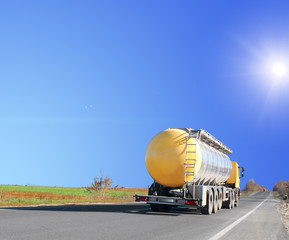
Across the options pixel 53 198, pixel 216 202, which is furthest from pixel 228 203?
pixel 53 198

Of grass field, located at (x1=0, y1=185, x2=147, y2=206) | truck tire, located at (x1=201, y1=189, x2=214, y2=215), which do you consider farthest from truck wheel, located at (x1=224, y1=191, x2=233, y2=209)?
grass field, located at (x1=0, y1=185, x2=147, y2=206)

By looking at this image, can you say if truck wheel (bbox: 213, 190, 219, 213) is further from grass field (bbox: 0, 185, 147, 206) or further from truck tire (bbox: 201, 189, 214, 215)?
grass field (bbox: 0, 185, 147, 206)

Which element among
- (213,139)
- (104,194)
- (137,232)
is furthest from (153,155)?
(104,194)

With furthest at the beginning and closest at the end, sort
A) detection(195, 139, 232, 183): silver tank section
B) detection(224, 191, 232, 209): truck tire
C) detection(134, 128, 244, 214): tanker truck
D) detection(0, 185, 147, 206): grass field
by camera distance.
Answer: detection(224, 191, 232, 209): truck tire, detection(0, 185, 147, 206): grass field, detection(195, 139, 232, 183): silver tank section, detection(134, 128, 244, 214): tanker truck

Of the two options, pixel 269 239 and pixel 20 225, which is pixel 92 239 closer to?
pixel 20 225

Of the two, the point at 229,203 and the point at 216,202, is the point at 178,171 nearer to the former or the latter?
the point at 216,202

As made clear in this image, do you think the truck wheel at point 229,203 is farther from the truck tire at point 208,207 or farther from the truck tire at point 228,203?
the truck tire at point 208,207

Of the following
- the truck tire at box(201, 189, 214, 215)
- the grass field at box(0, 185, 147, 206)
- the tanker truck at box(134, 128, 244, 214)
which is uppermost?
the tanker truck at box(134, 128, 244, 214)

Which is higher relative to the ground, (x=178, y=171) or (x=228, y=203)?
(x=178, y=171)

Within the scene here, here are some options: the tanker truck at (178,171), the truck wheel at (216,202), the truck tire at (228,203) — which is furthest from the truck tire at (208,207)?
the truck tire at (228,203)

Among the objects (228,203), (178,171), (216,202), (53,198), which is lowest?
(53,198)

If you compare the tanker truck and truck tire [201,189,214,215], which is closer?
the tanker truck

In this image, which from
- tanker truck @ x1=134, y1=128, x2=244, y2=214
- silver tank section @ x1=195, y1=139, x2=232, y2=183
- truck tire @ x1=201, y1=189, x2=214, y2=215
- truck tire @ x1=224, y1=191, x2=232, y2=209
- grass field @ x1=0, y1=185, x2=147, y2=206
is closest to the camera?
tanker truck @ x1=134, y1=128, x2=244, y2=214

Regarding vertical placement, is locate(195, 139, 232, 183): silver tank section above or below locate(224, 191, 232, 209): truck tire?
above
